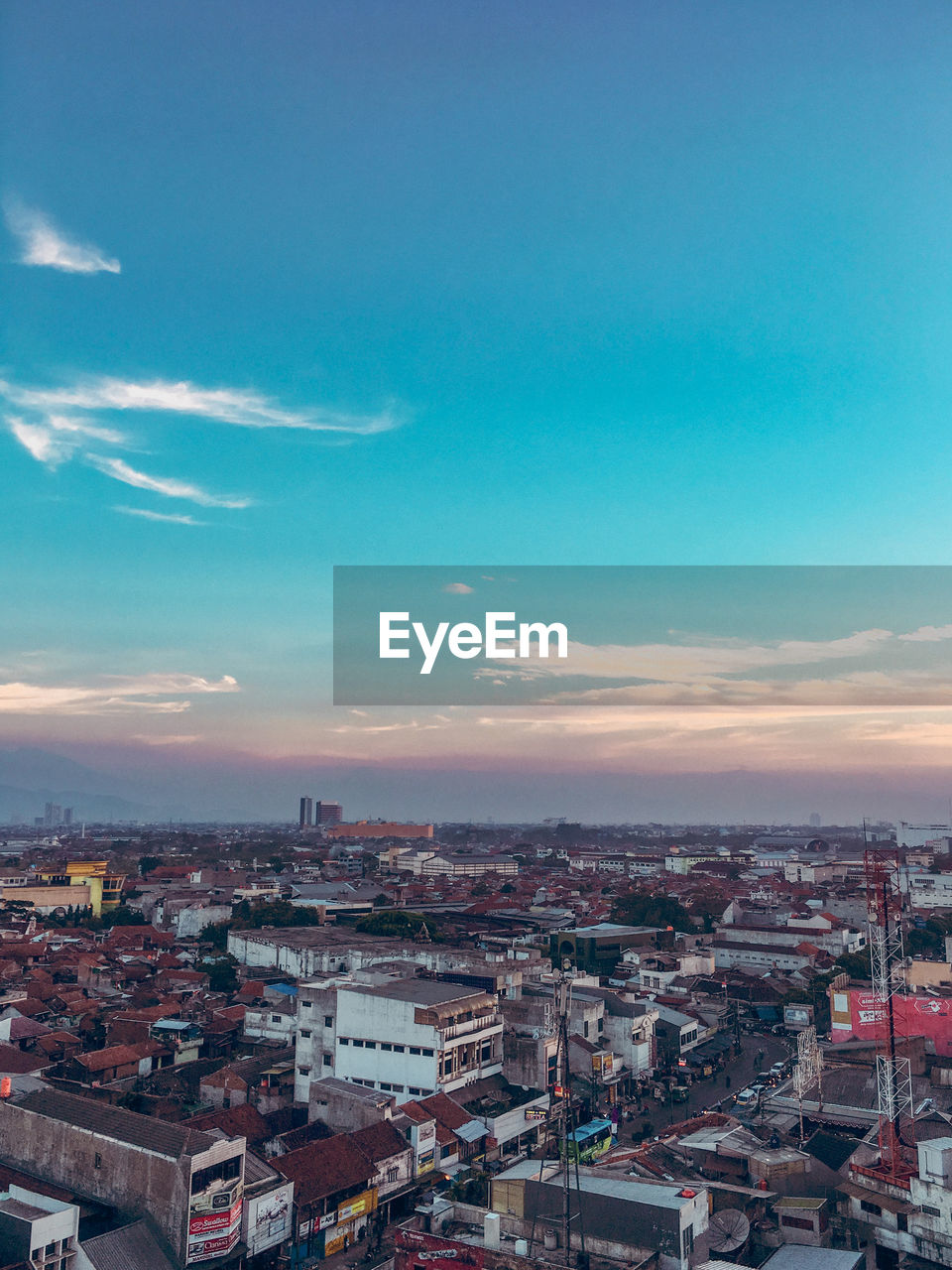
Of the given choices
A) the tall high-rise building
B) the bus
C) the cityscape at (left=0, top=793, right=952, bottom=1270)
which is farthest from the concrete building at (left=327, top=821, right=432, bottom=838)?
the bus

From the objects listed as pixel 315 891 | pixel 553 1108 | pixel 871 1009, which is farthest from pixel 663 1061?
pixel 315 891

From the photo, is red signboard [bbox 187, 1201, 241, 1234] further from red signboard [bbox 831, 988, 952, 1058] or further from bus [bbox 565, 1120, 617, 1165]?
red signboard [bbox 831, 988, 952, 1058]

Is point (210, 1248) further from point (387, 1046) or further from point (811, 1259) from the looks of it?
point (811, 1259)

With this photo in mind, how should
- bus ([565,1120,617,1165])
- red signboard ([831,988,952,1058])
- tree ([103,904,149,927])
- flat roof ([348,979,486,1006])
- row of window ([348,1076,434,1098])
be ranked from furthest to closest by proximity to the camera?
1. tree ([103,904,149,927])
2. red signboard ([831,988,952,1058])
3. flat roof ([348,979,486,1006])
4. row of window ([348,1076,434,1098])
5. bus ([565,1120,617,1165])

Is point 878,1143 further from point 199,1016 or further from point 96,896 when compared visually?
point 96,896

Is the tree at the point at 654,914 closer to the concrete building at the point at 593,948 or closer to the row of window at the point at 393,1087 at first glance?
the concrete building at the point at 593,948
